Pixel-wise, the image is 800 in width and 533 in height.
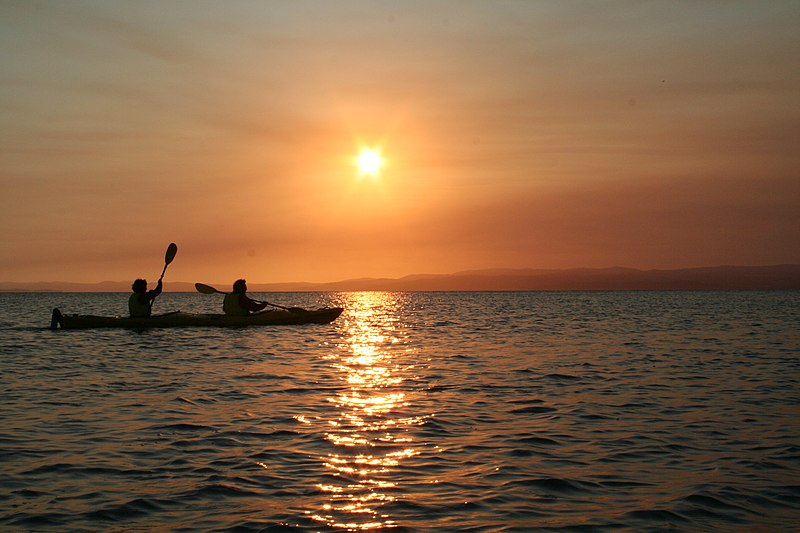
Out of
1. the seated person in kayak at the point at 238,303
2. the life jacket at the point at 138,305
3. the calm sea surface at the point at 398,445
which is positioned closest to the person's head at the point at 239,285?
the seated person in kayak at the point at 238,303

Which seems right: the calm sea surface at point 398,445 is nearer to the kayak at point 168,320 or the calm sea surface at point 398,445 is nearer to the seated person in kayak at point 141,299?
the seated person in kayak at point 141,299

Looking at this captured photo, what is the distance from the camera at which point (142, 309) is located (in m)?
29.6

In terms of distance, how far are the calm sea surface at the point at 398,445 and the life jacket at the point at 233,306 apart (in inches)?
391

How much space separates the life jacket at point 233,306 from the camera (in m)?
31.5

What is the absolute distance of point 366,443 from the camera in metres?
10.5

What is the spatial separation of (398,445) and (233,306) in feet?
73.9

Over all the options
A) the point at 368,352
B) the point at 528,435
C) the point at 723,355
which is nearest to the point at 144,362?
the point at 368,352

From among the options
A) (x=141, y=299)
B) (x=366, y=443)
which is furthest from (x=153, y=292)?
(x=366, y=443)

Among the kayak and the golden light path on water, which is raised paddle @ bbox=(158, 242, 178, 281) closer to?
the kayak

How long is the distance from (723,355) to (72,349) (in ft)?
69.6

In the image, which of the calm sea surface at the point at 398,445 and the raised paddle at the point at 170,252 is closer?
the calm sea surface at the point at 398,445

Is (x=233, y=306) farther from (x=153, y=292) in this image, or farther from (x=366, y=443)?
(x=366, y=443)

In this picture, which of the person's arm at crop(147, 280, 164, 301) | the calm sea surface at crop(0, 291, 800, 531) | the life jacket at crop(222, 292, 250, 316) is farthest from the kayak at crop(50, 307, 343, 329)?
the calm sea surface at crop(0, 291, 800, 531)

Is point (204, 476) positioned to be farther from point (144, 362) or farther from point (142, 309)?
point (142, 309)
